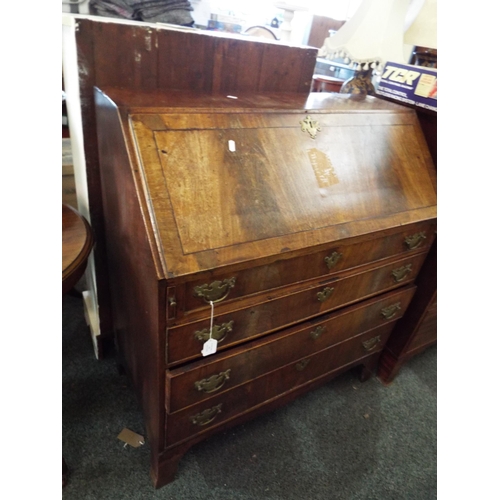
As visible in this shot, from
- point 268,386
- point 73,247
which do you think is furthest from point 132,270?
point 268,386

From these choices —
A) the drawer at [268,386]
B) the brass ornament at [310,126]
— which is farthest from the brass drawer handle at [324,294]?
the brass ornament at [310,126]

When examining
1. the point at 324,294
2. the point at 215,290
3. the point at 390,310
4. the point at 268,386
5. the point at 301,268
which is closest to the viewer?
the point at 215,290

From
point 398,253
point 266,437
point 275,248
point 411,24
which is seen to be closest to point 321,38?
point 411,24

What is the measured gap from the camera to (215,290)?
2.52ft

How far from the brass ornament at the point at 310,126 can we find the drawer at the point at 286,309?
0.41m

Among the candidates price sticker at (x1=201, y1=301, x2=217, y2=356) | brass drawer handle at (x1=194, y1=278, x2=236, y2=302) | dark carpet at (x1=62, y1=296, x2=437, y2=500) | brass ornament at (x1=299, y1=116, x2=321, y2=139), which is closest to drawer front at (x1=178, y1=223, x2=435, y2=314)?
brass drawer handle at (x1=194, y1=278, x2=236, y2=302)

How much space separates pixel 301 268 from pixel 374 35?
2.78 ft

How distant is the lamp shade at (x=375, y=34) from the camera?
1126 millimetres

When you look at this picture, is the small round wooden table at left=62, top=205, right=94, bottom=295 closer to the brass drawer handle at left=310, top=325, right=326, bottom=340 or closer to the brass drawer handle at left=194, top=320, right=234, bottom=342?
the brass drawer handle at left=194, top=320, right=234, bottom=342

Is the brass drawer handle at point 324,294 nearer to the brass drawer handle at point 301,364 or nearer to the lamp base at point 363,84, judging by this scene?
the brass drawer handle at point 301,364

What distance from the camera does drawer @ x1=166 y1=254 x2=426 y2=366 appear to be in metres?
0.83

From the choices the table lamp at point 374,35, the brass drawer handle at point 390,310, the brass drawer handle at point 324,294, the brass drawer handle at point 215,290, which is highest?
Answer: the table lamp at point 374,35

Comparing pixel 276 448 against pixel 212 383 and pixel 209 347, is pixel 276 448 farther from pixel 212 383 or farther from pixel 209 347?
pixel 209 347
